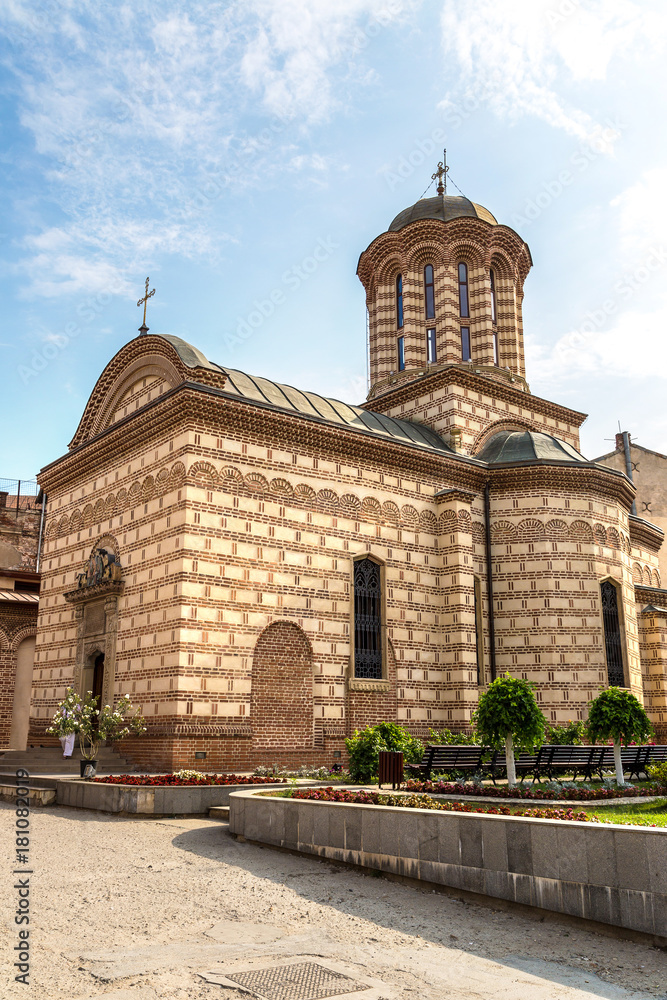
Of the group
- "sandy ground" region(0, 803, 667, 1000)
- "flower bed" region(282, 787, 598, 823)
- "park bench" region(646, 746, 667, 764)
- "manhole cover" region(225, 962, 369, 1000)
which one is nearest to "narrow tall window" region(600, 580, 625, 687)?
"park bench" region(646, 746, 667, 764)

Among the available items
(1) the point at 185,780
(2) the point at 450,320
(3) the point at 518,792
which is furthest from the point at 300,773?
(2) the point at 450,320

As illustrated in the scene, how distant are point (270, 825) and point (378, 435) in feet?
37.3

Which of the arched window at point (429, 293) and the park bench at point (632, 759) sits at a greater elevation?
the arched window at point (429, 293)

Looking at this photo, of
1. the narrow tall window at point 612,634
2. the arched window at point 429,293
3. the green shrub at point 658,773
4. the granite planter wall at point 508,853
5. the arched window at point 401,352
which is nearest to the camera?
the granite planter wall at point 508,853

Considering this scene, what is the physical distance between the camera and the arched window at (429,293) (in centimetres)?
2602

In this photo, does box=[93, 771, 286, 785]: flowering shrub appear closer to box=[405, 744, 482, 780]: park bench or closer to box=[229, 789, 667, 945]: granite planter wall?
box=[405, 744, 482, 780]: park bench

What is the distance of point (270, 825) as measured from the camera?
10055 mm

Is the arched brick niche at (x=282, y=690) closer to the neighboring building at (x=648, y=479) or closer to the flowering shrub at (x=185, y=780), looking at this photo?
the flowering shrub at (x=185, y=780)

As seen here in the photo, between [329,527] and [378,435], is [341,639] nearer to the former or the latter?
[329,527]

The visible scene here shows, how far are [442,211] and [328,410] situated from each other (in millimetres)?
9912

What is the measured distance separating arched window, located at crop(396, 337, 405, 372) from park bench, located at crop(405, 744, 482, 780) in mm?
14256

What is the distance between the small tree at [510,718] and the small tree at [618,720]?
129cm

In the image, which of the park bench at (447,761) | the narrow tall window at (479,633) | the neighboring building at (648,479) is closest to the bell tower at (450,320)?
the narrow tall window at (479,633)

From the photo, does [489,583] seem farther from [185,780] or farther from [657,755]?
[185,780]
